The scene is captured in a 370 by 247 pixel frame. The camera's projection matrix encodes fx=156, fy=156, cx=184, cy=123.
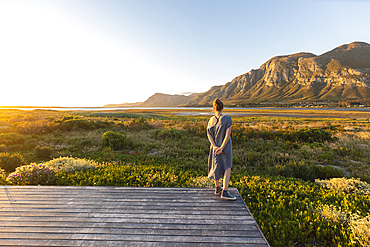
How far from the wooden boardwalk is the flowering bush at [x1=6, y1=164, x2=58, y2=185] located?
1.37m

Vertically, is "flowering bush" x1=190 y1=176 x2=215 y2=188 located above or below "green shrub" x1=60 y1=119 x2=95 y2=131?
below

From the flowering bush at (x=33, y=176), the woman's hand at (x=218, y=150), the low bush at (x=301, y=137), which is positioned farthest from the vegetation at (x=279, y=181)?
the woman's hand at (x=218, y=150)

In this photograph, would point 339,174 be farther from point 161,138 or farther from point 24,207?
point 161,138

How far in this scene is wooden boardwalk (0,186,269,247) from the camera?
2.61 meters

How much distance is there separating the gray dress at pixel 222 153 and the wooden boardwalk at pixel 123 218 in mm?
708

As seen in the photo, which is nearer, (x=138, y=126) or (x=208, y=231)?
(x=208, y=231)

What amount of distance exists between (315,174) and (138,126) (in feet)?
71.7

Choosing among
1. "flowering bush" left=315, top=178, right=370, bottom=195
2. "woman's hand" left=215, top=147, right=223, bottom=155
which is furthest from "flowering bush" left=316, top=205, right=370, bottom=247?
"woman's hand" left=215, top=147, right=223, bottom=155

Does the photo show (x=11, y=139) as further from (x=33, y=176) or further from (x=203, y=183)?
(x=203, y=183)

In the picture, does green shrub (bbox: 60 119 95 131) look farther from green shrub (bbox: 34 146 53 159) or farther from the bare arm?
the bare arm

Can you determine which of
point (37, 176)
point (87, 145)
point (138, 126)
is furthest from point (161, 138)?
point (37, 176)

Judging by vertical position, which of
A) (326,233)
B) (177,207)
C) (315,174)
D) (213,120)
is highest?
(213,120)

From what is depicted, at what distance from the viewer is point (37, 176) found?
230 inches

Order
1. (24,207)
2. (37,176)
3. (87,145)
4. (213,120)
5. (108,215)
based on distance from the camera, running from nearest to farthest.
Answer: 1. (108,215)
2. (24,207)
3. (213,120)
4. (37,176)
5. (87,145)
